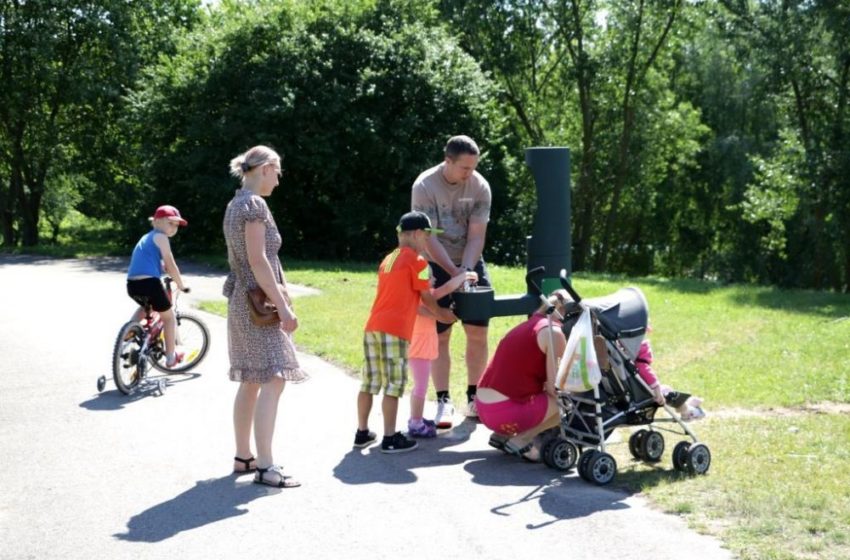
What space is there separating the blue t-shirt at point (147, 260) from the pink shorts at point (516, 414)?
3.84 m

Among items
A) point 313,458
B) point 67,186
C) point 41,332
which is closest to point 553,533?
point 313,458

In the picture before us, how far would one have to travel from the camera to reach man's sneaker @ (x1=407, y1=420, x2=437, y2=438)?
758 cm

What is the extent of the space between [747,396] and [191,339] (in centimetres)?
530

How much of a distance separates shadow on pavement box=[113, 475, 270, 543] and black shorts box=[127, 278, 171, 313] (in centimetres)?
314

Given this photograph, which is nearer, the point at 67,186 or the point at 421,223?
the point at 421,223

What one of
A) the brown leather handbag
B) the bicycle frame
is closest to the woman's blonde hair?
the brown leather handbag

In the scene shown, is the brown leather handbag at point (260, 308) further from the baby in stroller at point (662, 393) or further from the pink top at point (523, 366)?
the baby in stroller at point (662, 393)

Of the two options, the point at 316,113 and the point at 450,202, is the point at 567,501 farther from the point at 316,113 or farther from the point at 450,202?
the point at 316,113

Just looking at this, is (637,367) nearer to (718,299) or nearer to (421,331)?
(421,331)

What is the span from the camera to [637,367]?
6.79 metres

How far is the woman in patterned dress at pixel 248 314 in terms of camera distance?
20.4ft

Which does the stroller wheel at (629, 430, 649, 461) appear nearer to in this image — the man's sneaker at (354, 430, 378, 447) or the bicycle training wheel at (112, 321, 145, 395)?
the man's sneaker at (354, 430, 378, 447)

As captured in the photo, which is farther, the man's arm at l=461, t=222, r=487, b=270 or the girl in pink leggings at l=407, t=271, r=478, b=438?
the man's arm at l=461, t=222, r=487, b=270

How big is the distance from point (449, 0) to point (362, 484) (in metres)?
30.8
